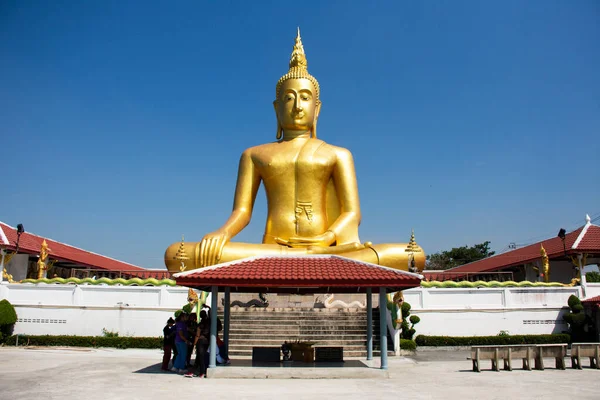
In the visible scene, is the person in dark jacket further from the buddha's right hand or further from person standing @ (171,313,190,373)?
the buddha's right hand

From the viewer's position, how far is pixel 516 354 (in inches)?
470

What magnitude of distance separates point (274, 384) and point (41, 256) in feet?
50.5

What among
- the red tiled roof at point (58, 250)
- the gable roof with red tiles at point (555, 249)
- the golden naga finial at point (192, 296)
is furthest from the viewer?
the red tiled roof at point (58, 250)

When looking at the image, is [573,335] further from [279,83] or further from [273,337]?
[279,83]

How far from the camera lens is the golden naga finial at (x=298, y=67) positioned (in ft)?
63.8

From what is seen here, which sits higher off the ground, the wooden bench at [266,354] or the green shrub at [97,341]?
the wooden bench at [266,354]

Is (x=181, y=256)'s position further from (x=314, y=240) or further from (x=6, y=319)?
(x=6, y=319)

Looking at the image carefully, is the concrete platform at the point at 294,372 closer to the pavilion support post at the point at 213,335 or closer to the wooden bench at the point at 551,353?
the pavilion support post at the point at 213,335

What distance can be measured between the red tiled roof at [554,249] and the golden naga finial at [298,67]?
11533 mm

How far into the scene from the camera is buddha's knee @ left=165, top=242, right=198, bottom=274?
53.0 ft

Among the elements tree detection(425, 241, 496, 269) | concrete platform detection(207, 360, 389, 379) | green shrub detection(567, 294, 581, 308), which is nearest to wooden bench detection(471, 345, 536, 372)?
concrete platform detection(207, 360, 389, 379)

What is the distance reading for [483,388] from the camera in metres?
9.20

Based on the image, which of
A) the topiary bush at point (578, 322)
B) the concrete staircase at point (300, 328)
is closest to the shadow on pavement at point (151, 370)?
the concrete staircase at point (300, 328)

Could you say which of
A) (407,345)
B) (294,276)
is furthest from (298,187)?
(294,276)
